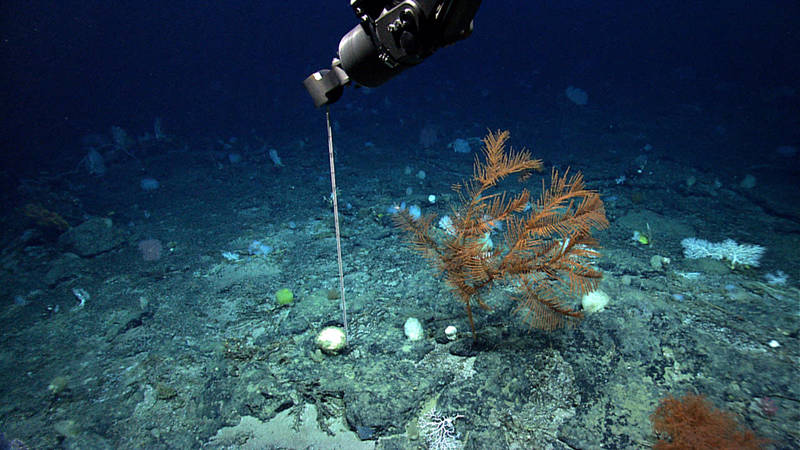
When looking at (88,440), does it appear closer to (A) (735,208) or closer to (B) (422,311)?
(B) (422,311)

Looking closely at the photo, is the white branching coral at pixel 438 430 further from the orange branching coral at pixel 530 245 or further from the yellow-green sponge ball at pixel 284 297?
the yellow-green sponge ball at pixel 284 297

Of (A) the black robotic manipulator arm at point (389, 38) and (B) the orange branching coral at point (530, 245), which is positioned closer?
(A) the black robotic manipulator arm at point (389, 38)

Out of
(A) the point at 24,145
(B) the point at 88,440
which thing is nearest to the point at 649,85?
(B) the point at 88,440

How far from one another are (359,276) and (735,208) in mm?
7379

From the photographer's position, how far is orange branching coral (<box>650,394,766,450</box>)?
1.75m

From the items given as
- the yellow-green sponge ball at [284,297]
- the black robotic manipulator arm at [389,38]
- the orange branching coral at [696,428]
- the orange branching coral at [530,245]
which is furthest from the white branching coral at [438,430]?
the black robotic manipulator arm at [389,38]

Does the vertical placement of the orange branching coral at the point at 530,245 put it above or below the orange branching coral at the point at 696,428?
above

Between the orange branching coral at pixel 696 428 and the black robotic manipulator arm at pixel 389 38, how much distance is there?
107 inches

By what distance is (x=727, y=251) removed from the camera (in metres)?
4.19

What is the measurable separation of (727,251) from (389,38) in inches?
216

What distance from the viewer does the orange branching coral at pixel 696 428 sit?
5.73ft

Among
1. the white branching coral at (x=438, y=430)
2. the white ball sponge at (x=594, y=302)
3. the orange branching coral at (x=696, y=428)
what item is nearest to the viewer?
the orange branching coral at (x=696, y=428)

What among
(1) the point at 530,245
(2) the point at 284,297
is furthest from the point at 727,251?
(2) the point at 284,297

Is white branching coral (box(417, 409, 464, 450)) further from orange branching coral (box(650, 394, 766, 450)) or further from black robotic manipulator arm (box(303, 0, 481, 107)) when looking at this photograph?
black robotic manipulator arm (box(303, 0, 481, 107))
